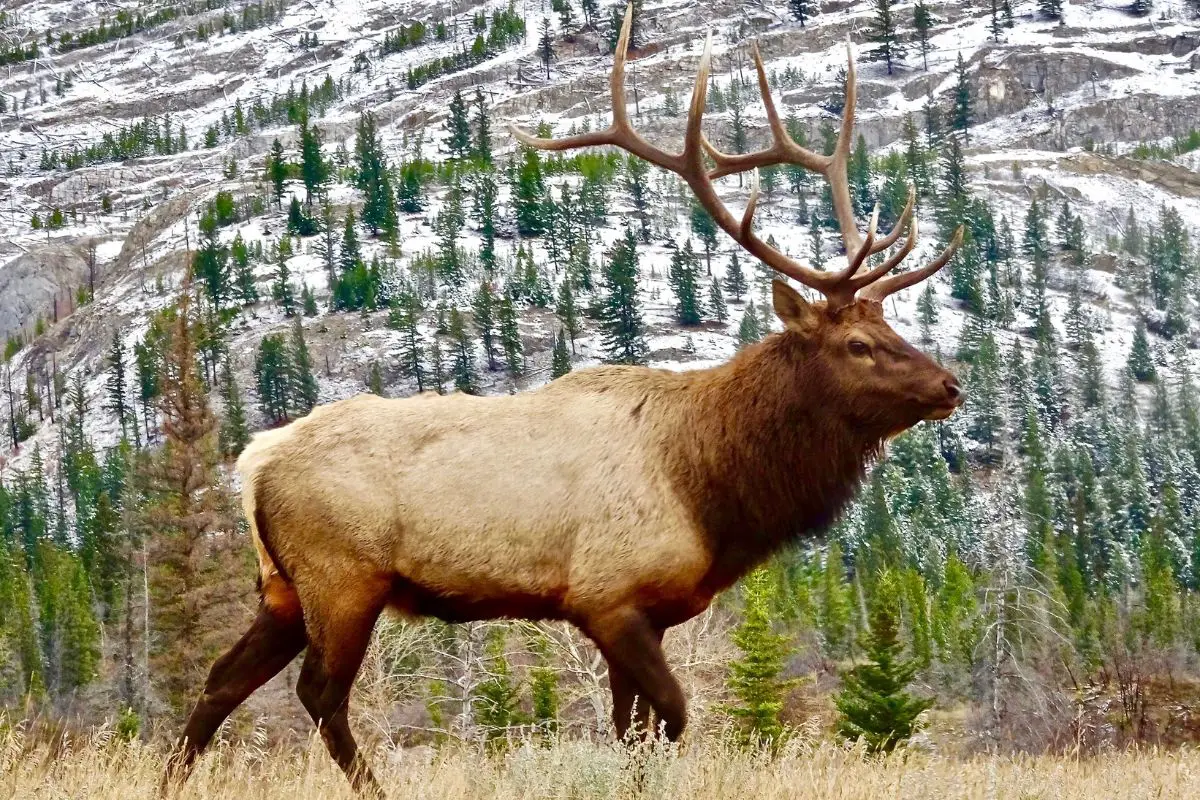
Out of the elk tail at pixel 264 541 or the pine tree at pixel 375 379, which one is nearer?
the elk tail at pixel 264 541

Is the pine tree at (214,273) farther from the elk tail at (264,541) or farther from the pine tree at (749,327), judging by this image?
the elk tail at (264,541)

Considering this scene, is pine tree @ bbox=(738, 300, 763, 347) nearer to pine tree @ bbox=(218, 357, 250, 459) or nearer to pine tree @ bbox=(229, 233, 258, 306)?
pine tree @ bbox=(218, 357, 250, 459)

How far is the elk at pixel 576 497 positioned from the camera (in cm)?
722

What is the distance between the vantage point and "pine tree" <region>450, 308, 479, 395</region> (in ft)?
485

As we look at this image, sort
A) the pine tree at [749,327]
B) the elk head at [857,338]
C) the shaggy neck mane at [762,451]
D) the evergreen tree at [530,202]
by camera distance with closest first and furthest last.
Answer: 1. the shaggy neck mane at [762,451]
2. the elk head at [857,338]
3. the pine tree at [749,327]
4. the evergreen tree at [530,202]

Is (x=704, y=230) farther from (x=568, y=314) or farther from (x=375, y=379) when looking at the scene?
(x=375, y=379)

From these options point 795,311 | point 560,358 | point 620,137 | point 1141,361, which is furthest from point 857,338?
point 1141,361

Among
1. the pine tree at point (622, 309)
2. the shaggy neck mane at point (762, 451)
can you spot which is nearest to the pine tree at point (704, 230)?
the pine tree at point (622, 309)

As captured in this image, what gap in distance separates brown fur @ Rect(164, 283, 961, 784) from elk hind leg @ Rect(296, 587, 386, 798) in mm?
11

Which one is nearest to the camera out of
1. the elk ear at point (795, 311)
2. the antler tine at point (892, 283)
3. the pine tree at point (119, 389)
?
the elk ear at point (795, 311)

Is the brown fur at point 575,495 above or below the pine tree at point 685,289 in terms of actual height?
above

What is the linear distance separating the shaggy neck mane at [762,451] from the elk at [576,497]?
0.04 ft

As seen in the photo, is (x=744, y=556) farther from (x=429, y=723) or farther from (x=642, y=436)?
(x=429, y=723)

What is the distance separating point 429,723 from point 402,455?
1252 inches
